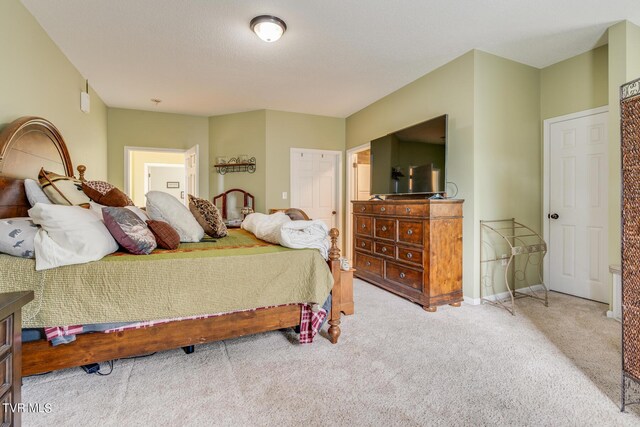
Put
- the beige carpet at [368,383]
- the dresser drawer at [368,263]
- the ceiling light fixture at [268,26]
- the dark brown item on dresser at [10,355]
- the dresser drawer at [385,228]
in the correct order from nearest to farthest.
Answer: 1. the dark brown item on dresser at [10,355]
2. the beige carpet at [368,383]
3. the ceiling light fixture at [268,26]
4. the dresser drawer at [385,228]
5. the dresser drawer at [368,263]

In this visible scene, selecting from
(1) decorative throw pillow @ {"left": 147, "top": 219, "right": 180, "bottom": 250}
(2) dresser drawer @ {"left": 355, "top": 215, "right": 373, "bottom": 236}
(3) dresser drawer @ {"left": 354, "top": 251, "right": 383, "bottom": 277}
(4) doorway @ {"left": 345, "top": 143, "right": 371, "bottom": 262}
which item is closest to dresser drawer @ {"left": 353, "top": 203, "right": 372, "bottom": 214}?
(2) dresser drawer @ {"left": 355, "top": 215, "right": 373, "bottom": 236}

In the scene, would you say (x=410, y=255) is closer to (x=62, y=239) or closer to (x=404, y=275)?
(x=404, y=275)

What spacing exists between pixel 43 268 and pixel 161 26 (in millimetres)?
2147

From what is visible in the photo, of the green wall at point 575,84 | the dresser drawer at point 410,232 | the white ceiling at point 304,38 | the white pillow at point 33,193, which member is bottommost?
the dresser drawer at point 410,232

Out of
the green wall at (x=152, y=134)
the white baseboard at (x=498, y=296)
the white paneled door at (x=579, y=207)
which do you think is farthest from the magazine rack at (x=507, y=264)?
the green wall at (x=152, y=134)

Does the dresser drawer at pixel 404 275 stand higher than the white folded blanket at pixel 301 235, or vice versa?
the white folded blanket at pixel 301 235

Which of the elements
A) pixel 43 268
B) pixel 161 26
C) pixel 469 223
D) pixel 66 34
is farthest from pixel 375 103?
pixel 43 268

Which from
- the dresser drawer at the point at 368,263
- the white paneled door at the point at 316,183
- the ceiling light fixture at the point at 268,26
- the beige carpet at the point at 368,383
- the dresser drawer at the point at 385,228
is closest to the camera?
the beige carpet at the point at 368,383

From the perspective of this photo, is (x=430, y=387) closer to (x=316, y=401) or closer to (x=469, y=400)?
(x=469, y=400)

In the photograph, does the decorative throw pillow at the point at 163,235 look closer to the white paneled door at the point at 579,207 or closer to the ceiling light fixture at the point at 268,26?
the ceiling light fixture at the point at 268,26

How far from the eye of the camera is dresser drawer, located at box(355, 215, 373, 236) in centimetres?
373

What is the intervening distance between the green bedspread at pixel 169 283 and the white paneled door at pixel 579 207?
9.59 ft

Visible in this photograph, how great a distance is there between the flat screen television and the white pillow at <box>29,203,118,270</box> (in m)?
2.83

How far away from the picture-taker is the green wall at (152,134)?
4.77 m
